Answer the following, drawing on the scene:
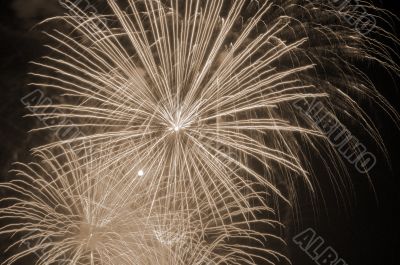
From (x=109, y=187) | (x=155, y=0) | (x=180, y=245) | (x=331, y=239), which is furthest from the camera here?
(x=331, y=239)

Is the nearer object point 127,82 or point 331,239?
point 127,82

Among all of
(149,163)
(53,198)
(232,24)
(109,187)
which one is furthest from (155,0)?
(53,198)

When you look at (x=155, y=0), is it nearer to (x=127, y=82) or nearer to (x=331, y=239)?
(x=127, y=82)

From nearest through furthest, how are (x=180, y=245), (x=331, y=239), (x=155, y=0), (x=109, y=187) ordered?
(x=155, y=0) < (x=109, y=187) < (x=180, y=245) < (x=331, y=239)

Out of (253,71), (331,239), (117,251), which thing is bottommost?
(331,239)

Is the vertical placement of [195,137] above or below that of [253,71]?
below

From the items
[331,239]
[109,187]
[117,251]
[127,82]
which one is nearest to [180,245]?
[117,251]

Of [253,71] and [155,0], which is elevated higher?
[155,0]

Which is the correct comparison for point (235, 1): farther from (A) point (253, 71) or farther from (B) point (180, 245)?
(B) point (180, 245)

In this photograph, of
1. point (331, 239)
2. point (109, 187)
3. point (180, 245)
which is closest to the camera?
point (109, 187)

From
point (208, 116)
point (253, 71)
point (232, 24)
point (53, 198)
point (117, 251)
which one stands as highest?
point (232, 24)
